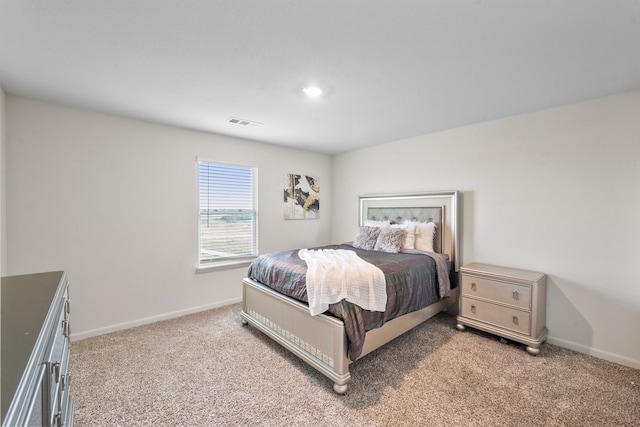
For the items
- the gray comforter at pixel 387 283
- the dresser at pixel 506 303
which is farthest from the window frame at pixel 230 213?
the dresser at pixel 506 303

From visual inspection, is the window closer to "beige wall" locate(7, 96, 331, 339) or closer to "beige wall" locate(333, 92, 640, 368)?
"beige wall" locate(7, 96, 331, 339)

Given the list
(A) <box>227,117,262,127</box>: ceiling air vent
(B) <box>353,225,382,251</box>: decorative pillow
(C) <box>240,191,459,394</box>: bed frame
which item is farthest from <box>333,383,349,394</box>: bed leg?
(A) <box>227,117,262,127</box>: ceiling air vent

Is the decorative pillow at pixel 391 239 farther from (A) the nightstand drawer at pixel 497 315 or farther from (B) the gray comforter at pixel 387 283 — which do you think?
(A) the nightstand drawer at pixel 497 315

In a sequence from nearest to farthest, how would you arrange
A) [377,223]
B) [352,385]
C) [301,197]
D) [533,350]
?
[352,385] → [533,350] → [377,223] → [301,197]

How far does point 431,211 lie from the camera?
3.58 metres

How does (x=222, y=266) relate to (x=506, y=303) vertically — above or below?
above

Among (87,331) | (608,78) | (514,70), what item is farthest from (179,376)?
(608,78)

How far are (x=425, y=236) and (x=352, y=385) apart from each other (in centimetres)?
204

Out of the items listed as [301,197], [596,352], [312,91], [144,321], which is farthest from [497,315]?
[144,321]

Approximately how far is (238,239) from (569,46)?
3.89m

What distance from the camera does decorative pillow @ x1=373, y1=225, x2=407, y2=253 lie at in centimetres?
334

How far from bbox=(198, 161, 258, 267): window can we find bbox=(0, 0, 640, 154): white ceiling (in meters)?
1.06

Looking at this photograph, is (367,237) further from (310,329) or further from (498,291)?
(310,329)

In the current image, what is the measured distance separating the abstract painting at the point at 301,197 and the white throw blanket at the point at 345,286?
2.25m
